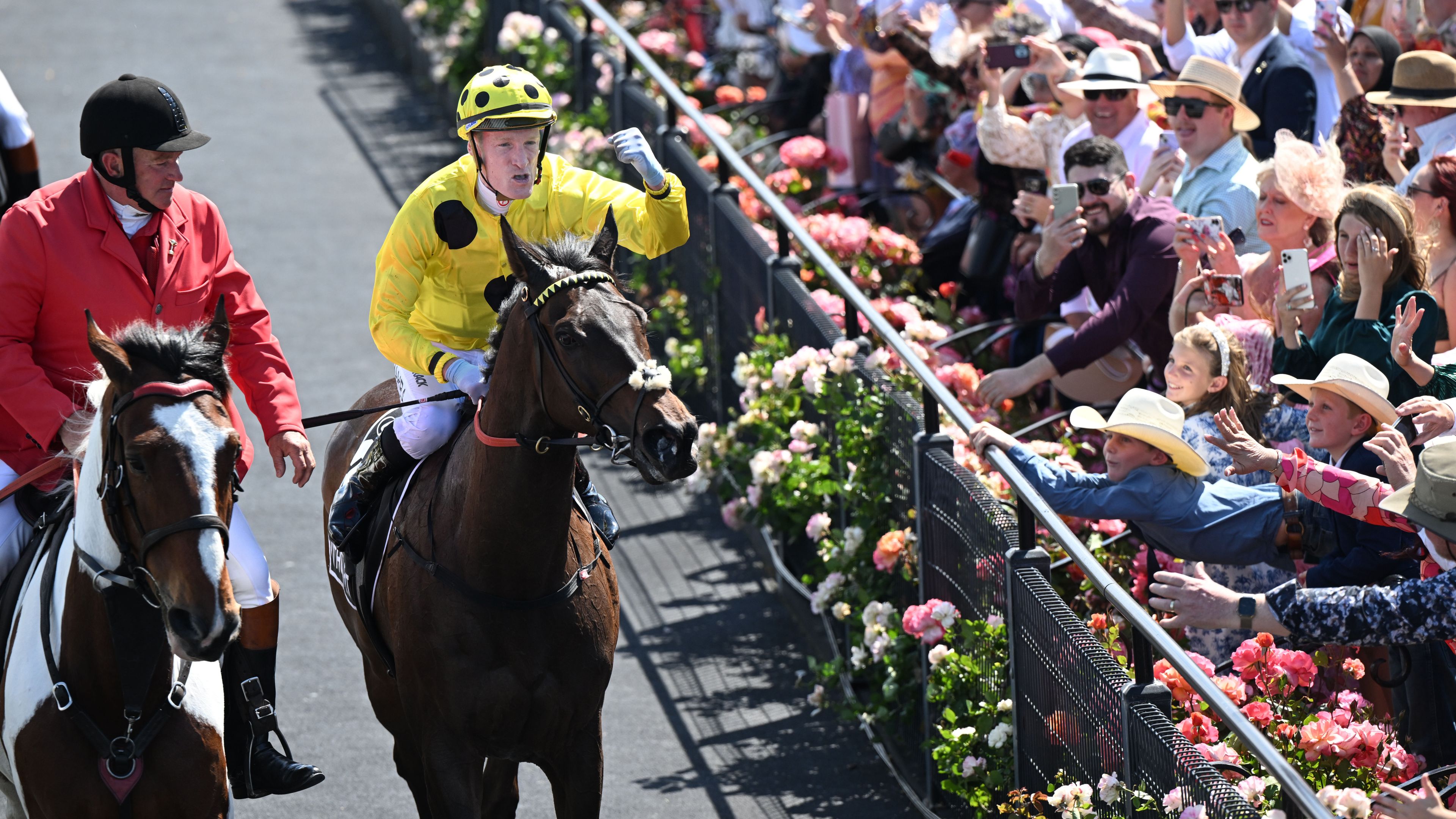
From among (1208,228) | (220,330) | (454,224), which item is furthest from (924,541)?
(220,330)

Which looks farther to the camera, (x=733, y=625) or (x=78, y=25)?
(x=78, y=25)

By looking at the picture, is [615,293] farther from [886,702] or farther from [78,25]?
[78,25]

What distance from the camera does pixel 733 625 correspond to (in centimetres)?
766

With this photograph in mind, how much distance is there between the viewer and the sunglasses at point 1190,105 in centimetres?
660

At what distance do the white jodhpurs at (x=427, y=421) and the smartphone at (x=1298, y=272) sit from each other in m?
2.84

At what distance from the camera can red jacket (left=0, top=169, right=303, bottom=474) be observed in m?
4.47

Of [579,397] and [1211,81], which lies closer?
[579,397]

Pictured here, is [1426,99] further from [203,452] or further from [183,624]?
[183,624]

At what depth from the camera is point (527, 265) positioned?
4258 mm

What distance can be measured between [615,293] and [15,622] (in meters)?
1.94

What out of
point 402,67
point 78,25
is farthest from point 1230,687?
point 78,25

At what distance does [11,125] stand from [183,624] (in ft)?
10.4

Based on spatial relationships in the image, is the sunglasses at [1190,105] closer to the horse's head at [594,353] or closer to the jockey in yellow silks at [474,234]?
the jockey in yellow silks at [474,234]

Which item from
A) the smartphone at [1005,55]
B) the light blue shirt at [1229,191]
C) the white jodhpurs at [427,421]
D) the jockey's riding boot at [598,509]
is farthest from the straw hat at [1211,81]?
the white jodhpurs at [427,421]
